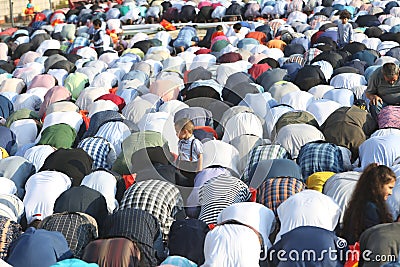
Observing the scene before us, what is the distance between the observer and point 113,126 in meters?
8.88

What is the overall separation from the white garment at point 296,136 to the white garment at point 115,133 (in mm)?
1860

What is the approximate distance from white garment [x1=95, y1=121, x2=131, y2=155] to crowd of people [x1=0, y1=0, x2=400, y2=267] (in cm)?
2

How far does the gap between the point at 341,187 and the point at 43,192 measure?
2.77 metres

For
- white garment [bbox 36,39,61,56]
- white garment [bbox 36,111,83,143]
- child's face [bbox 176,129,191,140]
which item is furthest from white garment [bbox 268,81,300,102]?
white garment [bbox 36,39,61,56]

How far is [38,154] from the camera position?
819cm

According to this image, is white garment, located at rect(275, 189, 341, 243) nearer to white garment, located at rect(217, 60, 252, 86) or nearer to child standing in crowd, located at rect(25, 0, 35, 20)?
white garment, located at rect(217, 60, 252, 86)

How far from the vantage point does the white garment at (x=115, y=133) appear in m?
8.72

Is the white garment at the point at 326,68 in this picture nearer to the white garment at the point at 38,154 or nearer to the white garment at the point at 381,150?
the white garment at the point at 381,150

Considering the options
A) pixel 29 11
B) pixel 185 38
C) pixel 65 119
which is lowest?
pixel 29 11

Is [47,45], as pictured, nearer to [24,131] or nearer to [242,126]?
[24,131]

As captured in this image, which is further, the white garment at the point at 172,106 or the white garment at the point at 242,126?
the white garment at the point at 172,106

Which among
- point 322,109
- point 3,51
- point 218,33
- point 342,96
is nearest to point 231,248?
point 322,109

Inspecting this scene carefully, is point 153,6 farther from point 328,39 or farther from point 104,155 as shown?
point 104,155

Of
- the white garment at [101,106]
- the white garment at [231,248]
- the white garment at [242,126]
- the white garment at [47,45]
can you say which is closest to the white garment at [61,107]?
the white garment at [101,106]
